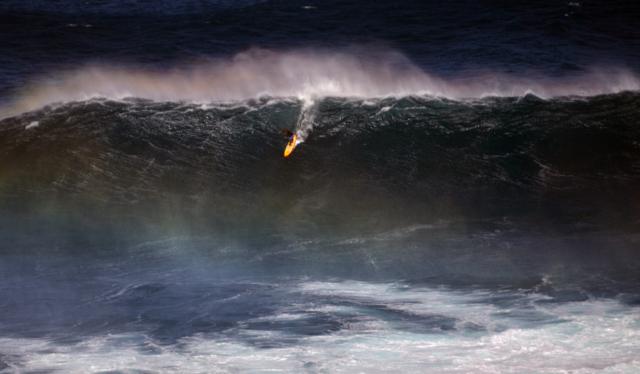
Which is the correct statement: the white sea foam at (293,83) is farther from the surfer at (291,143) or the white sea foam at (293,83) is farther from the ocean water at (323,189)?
the surfer at (291,143)

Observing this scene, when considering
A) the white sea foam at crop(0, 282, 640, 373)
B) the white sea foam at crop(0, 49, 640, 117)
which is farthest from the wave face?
the white sea foam at crop(0, 282, 640, 373)

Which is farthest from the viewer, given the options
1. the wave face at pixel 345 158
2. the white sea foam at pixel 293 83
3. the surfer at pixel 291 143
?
the white sea foam at pixel 293 83

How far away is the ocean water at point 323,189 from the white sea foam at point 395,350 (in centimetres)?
3

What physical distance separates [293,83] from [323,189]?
4.14 m

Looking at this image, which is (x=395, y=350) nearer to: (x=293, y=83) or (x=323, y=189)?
(x=323, y=189)

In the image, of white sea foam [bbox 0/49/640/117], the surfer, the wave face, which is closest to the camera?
the wave face

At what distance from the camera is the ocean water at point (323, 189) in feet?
33.5

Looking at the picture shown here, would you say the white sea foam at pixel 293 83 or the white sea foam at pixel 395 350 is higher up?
the white sea foam at pixel 293 83

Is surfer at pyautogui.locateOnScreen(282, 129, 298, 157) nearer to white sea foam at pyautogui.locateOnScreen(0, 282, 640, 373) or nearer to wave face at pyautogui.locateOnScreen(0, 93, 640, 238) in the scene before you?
wave face at pyautogui.locateOnScreen(0, 93, 640, 238)

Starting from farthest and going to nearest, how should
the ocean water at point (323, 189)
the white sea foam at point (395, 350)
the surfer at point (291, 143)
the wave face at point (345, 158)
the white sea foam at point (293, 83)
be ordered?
the white sea foam at point (293, 83) → the surfer at point (291, 143) → the wave face at point (345, 158) → the ocean water at point (323, 189) → the white sea foam at point (395, 350)

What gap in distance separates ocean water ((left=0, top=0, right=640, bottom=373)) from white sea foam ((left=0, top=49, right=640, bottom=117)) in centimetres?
8

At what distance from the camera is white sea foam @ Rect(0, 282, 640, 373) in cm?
931

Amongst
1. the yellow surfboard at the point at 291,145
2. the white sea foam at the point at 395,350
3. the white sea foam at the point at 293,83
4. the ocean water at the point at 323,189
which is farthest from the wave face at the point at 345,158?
the white sea foam at the point at 395,350

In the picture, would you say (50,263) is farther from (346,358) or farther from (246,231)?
(346,358)
